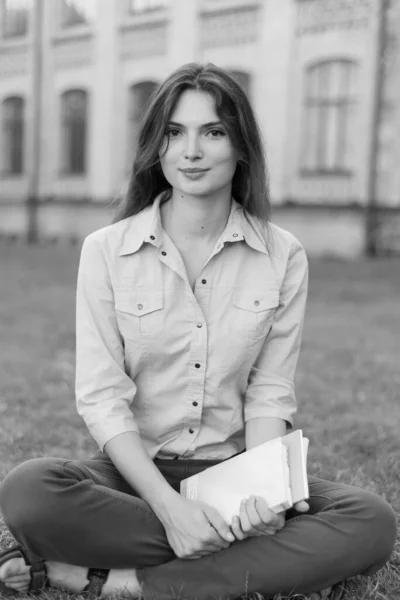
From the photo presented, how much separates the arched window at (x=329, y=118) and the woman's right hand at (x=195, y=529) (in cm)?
1264

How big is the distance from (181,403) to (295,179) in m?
12.8

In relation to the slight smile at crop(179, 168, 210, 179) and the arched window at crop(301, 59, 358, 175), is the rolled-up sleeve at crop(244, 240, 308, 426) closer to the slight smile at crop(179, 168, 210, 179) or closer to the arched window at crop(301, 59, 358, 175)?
the slight smile at crop(179, 168, 210, 179)

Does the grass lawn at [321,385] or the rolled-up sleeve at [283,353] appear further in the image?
the grass lawn at [321,385]

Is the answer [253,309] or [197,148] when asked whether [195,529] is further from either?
[197,148]

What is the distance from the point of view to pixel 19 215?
20.1 meters

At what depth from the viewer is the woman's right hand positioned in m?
2.25

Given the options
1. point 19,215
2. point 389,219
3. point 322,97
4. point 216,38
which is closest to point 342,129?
point 322,97

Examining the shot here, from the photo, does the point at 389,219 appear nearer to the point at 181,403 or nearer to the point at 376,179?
the point at 376,179

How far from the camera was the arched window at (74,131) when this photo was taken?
18.9 m

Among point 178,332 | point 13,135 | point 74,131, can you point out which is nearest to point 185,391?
point 178,332

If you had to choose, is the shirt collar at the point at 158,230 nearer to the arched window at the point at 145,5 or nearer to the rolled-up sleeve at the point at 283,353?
the rolled-up sleeve at the point at 283,353

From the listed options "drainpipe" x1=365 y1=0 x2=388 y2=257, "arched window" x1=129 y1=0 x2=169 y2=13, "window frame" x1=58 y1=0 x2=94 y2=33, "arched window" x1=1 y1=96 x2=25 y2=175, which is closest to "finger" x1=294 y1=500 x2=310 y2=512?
"drainpipe" x1=365 y1=0 x2=388 y2=257

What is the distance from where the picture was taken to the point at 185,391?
2.56 meters

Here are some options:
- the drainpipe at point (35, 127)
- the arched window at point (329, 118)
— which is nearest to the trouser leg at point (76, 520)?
the arched window at point (329, 118)
